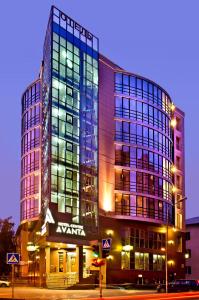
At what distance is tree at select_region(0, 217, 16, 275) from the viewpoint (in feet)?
354

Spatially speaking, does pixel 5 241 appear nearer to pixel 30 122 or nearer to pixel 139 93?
pixel 30 122

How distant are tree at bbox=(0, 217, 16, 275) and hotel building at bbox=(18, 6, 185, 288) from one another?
2185 centimetres

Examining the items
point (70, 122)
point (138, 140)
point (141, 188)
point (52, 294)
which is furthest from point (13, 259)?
point (138, 140)

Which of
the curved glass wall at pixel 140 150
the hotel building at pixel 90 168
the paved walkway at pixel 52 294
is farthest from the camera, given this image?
the curved glass wall at pixel 140 150

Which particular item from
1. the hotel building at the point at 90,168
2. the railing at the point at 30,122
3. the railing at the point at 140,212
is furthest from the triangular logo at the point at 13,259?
the railing at the point at 30,122

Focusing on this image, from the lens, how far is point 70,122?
71500mm

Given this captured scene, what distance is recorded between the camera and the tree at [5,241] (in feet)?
354

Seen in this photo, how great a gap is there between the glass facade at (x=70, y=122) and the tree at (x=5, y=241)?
1578 inches

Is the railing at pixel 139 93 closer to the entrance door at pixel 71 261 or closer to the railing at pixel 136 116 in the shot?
the railing at pixel 136 116

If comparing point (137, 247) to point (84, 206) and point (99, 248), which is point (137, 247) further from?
point (99, 248)

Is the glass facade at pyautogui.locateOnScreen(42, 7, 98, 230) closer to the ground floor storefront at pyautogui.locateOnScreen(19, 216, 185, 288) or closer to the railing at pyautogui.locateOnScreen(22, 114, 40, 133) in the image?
the ground floor storefront at pyautogui.locateOnScreen(19, 216, 185, 288)

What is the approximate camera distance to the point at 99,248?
116 feet

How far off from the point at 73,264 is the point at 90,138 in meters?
16.8

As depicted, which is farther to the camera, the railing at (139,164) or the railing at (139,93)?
the railing at (139,93)
